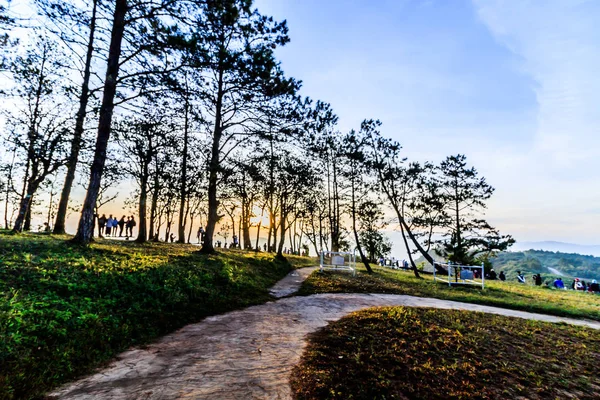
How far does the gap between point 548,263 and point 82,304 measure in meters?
196

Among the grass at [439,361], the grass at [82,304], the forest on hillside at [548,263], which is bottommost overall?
the forest on hillside at [548,263]

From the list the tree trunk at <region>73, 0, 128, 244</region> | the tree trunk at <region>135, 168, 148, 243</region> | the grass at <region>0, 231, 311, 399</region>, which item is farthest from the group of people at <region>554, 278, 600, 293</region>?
the tree trunk at <region>73, 0, 128, 244</region>

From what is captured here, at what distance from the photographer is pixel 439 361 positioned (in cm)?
461

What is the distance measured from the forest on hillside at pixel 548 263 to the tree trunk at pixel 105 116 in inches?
4631

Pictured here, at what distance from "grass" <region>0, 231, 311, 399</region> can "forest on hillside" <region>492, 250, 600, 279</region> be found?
116 metres

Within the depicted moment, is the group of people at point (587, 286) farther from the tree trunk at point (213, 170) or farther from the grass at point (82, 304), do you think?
the tree trunk at point (213, 170)

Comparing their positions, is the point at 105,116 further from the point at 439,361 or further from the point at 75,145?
the point at 439,361

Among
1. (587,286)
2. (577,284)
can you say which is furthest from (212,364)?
(587,286)

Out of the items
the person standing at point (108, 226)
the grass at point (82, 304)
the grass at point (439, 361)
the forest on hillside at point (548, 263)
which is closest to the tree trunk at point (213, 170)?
the grass at point (82, 304)

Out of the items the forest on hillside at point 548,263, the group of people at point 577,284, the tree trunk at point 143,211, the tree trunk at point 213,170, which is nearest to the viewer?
the tree trunk at point 213,170

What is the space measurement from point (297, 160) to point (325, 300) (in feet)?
49.1

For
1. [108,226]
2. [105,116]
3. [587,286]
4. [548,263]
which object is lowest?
[548,263]

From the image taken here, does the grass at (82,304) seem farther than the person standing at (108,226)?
No

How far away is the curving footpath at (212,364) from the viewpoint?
330cm
